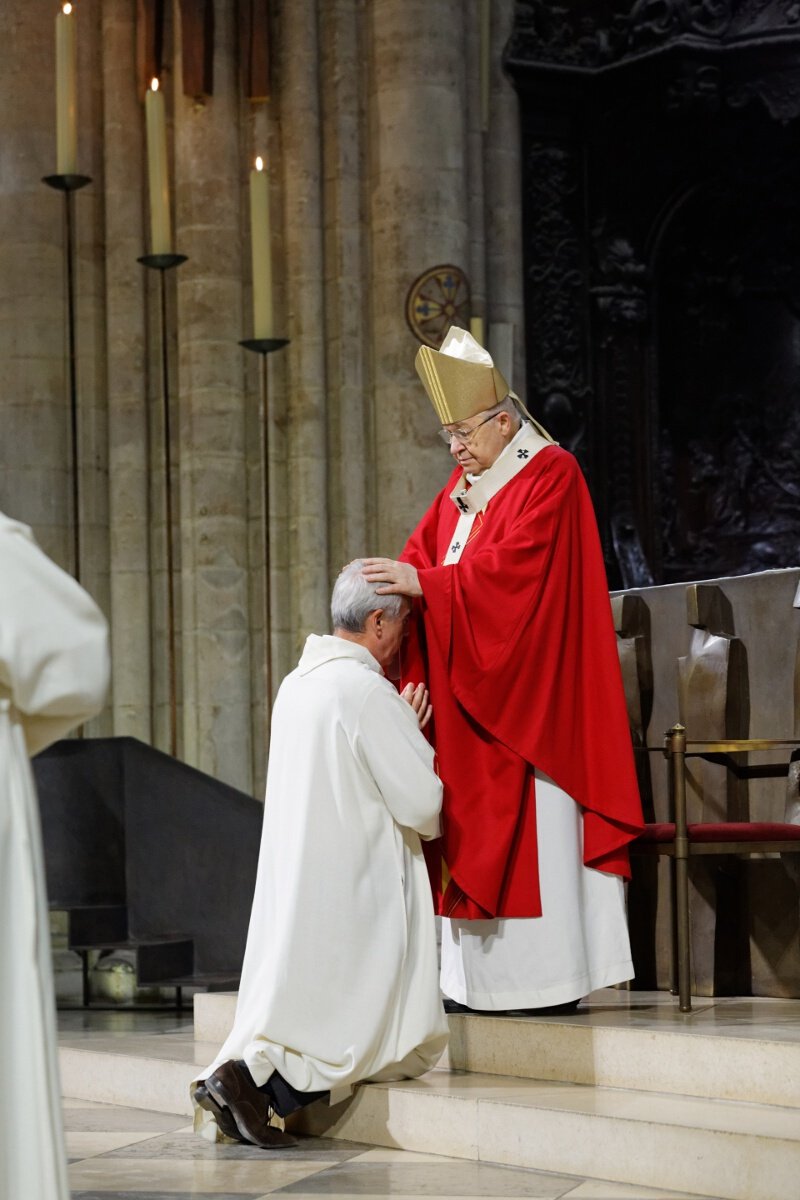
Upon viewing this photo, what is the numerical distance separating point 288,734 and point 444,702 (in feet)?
1.57

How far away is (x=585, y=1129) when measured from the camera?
4.09 metres

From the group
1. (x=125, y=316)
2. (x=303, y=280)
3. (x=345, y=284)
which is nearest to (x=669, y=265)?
(x=345, y=284)

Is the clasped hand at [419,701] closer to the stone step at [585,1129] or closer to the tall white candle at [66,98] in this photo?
the stone step at [585,1129]

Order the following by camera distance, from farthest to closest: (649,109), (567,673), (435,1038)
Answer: (649,109) → (567,673) → (435,1038)

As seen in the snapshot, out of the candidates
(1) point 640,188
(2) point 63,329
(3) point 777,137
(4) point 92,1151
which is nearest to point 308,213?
(2) point 63,329

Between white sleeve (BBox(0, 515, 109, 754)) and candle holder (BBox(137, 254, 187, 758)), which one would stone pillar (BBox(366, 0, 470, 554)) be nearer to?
candle holder (BBox(137, 254, 187, 758))

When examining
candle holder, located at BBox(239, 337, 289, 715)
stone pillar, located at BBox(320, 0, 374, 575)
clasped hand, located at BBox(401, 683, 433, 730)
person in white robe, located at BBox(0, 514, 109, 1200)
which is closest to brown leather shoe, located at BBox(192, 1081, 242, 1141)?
clasped hand, located at BBox(401, 683, 433, 730)

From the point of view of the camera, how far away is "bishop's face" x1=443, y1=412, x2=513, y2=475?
506 centimetres

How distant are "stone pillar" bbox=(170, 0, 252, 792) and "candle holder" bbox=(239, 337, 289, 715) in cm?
18

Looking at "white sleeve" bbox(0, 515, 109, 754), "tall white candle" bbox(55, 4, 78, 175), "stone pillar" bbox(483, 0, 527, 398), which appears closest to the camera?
"white sleeve" bbox(0, 515, 109, 754)

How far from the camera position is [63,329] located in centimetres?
867

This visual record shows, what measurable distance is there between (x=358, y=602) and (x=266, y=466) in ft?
11.7

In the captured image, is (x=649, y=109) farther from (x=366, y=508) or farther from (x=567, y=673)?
(x=567, y=673)

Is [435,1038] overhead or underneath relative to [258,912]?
underneath
